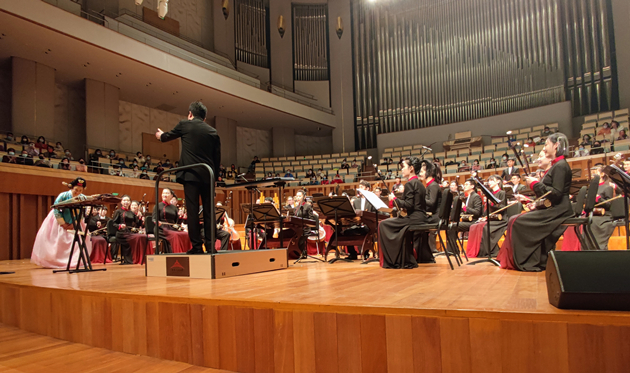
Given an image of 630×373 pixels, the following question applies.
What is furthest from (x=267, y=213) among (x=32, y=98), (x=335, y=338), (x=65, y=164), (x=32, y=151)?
(x=32, y=98)

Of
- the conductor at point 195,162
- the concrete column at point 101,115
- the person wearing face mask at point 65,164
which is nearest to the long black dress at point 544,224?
the conductor at point 195,162

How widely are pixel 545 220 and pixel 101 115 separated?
13.1m

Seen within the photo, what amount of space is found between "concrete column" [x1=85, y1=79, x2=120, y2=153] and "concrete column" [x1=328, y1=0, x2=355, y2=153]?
9016mm

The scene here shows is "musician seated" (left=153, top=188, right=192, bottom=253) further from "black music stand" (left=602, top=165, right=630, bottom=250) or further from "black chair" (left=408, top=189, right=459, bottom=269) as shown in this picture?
"black music stand" (left=602, top=165, right=630, bottom=250)

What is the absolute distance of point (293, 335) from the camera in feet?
6.14

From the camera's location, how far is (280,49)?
1828 cm

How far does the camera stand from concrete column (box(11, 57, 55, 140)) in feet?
37.0

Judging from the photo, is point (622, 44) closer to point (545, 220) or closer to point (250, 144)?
point (545, 220)

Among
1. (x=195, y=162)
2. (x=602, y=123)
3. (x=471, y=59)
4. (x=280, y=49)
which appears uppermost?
(x=280, y=49)

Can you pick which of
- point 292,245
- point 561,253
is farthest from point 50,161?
point 561,253

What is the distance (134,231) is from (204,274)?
4.47m

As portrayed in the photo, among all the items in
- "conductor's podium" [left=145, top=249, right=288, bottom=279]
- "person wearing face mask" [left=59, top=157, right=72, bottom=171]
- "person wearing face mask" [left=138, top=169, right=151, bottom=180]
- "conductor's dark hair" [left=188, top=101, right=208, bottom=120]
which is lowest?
"conductor's podium" [left=145, top=249, right=288, bottom=279]

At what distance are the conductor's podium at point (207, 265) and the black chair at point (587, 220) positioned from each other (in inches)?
107

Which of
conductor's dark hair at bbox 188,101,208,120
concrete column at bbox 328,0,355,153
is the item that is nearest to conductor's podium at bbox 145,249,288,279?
conductor's dark hair at bbox 188,101,208,120
